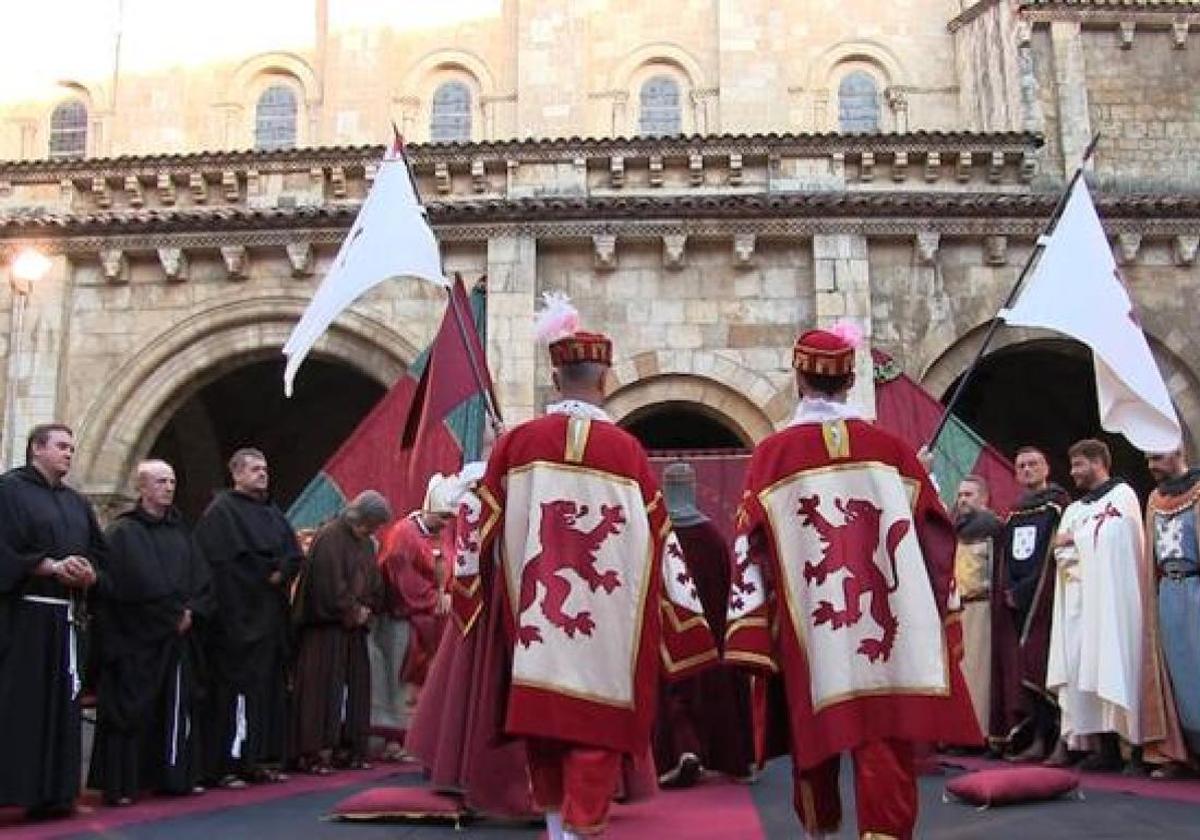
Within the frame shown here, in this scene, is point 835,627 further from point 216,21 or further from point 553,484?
point 216,21

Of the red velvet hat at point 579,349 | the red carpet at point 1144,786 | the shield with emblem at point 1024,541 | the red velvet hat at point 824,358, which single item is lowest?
the red carpet at point 1144,786

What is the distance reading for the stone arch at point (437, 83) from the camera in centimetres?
2164

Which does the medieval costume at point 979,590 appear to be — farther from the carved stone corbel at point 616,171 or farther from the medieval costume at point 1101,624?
the carved stone corbel at point 616,171

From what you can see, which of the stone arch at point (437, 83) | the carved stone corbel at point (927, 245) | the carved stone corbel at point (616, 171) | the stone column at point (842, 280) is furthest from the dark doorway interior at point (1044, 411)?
the stone arch at point (437, 83)

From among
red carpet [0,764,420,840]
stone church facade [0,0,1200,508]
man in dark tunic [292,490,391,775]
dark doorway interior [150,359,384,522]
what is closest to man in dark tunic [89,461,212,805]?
red carpet [0,764,420,840]

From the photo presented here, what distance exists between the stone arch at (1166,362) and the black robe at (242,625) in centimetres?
880

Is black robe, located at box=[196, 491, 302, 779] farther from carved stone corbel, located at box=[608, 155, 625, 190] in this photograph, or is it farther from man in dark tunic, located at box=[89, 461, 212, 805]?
carved stone corbel, located at box=[608, 155, 625, 190]

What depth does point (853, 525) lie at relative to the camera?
4926 millimetres

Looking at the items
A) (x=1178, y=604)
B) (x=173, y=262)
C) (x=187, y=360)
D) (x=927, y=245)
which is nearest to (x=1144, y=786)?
(x=1178, y=604)

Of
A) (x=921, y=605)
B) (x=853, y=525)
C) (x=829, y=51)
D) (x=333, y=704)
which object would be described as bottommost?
(x=333, y=704)

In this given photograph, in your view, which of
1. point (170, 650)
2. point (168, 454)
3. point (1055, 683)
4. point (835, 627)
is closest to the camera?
point (835, 627)

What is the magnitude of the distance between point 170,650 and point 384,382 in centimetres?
777

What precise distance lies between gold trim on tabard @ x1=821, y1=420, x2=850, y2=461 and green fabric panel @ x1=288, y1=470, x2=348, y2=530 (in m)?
8.91

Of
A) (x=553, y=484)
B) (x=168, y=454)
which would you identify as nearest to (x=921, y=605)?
(x=553, y=484)
